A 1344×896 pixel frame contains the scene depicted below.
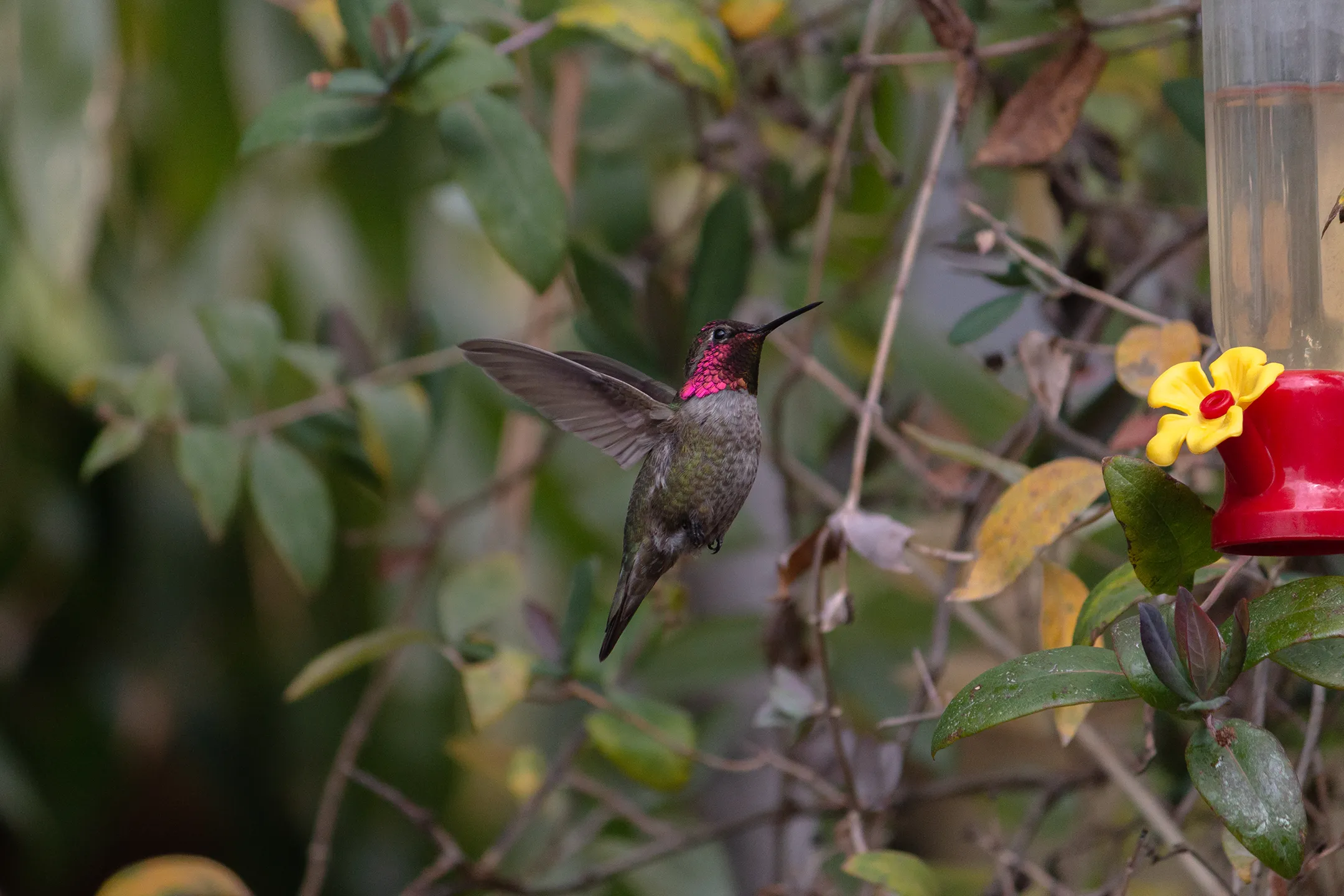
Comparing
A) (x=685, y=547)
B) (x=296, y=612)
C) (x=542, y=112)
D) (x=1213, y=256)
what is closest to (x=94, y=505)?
(x=296, y=612)

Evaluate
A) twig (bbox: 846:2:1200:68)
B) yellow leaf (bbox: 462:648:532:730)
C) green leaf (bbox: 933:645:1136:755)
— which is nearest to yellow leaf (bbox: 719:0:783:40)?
twig (bbox: 846:2:1200:68)

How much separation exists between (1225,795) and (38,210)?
2443 millimetres

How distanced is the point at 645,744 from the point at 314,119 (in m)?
0.84

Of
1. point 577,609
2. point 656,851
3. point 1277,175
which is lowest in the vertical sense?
point 656,851

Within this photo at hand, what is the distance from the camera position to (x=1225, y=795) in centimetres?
92

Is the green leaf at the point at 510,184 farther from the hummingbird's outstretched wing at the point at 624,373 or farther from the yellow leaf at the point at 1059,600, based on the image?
the yellow leaf at the point at 1059,600

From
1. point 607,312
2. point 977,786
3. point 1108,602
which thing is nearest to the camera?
point 1108,602

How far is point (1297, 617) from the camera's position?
95 centimetres

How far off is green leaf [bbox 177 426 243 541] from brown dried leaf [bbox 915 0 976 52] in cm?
105

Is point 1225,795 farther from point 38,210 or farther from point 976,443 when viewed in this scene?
point 38,210

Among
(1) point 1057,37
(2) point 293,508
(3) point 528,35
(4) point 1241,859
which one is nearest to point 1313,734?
(4) point 1241,859

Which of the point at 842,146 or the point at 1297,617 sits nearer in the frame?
the point at 1297,617

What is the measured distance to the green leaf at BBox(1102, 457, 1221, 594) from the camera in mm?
971

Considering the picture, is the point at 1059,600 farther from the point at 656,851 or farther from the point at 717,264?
the point at 656,851
